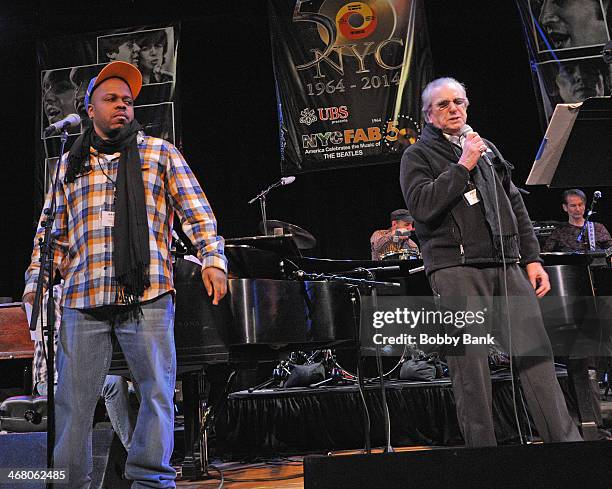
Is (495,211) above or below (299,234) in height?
below

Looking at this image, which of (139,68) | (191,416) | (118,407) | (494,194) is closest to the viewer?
(494,194)

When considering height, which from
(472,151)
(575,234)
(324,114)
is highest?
(324,114)

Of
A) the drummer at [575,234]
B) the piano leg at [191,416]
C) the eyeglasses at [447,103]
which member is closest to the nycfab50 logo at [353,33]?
the drummer at [575,234]

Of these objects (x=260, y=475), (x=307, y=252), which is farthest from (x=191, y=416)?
(x=307, y=252)

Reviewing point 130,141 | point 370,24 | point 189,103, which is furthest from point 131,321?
point 189,103

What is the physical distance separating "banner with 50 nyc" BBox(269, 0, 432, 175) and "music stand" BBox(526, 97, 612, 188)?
4.23 m

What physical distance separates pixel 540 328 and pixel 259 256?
6.72 ft

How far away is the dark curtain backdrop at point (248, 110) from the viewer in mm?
8234

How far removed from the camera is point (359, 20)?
701 centimetres

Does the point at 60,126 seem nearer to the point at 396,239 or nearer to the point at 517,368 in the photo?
the point at 517,368

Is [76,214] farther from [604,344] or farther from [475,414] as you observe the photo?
[604,344]

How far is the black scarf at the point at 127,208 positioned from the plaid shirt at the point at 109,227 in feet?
0.10

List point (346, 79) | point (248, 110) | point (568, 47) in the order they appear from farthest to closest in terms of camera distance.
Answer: point (248, 110) < point (346, 79) < point (568, 47)

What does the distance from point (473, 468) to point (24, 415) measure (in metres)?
2.66
